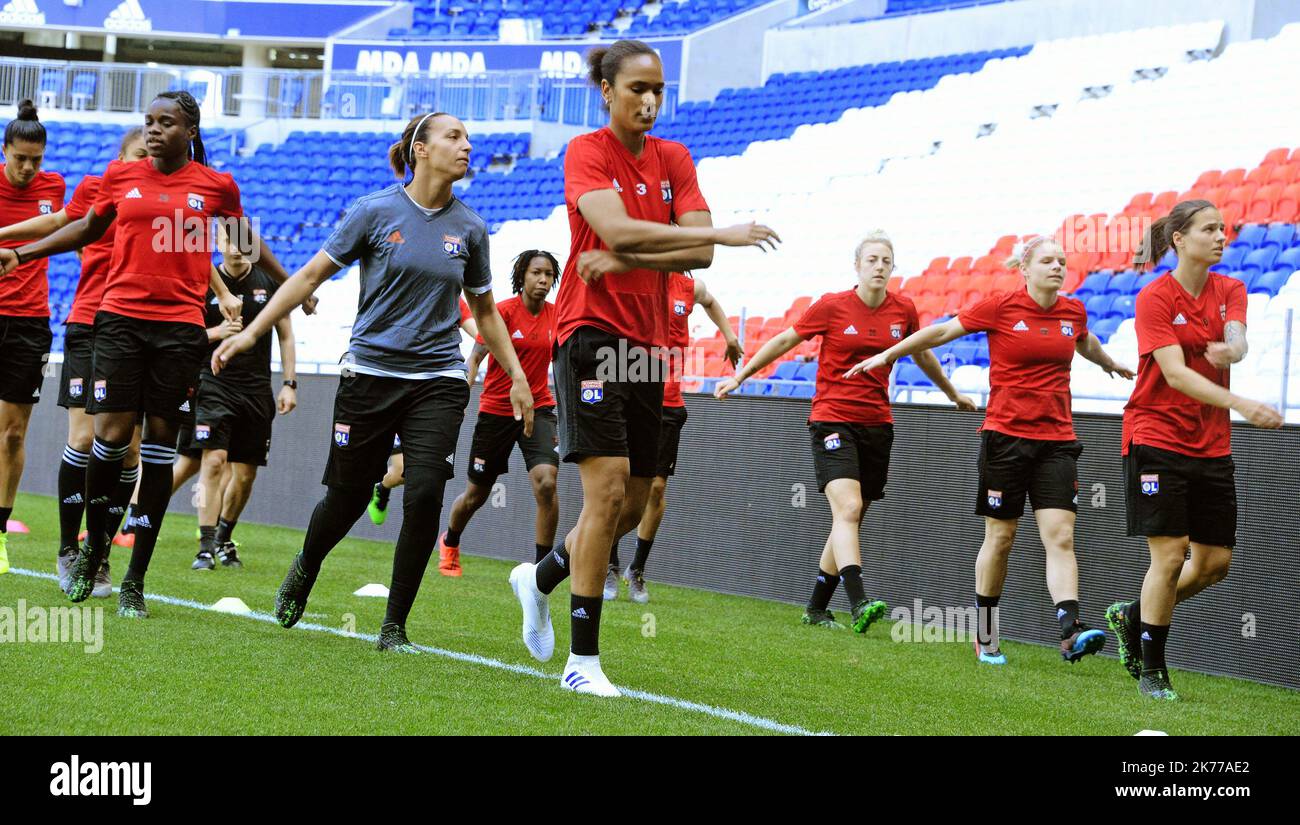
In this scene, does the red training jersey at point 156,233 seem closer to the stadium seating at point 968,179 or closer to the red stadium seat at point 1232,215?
the stadium seating at point 968,179

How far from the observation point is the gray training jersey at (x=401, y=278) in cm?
611

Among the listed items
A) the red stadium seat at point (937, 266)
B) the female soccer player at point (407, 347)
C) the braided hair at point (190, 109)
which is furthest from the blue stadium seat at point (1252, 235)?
the braided hair at point (190, 109)

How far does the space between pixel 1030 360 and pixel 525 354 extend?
3.52m

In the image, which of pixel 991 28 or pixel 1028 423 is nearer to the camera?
pixel 1028 423

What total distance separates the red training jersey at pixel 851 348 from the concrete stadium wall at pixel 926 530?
27.9 inches

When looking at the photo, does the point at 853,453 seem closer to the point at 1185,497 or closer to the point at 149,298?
the point at 1185,497

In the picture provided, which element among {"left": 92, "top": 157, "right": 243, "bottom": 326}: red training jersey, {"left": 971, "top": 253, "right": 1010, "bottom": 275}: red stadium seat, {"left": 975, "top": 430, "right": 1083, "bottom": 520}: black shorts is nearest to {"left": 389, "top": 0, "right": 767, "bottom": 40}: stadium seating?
{"left": 971, "top": 253, "right": 1010, "bottom": 275}: red stadium seat

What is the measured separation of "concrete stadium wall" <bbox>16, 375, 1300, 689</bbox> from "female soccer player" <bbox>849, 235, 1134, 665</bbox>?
2.09 ft

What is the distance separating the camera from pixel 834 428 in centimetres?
867

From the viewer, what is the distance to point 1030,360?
771 centimetres

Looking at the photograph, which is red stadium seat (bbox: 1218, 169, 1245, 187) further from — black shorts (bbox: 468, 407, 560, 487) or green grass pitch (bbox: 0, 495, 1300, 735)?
black shorts (bbox: 468, 407, 560, 487)

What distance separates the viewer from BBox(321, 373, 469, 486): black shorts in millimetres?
6148

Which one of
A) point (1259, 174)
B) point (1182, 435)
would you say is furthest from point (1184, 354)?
point (1259, 174)
